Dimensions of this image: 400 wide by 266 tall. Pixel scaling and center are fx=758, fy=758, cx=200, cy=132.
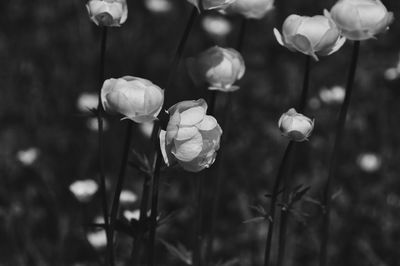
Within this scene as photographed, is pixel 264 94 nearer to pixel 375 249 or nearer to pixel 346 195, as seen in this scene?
pixel 346 195

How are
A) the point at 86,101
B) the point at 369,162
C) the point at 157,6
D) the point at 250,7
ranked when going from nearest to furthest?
the point at 250,7, the point at 369,162, the point at 86,101, the point at 157,6

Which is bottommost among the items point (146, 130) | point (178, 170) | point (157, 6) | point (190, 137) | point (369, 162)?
point (146, 130)

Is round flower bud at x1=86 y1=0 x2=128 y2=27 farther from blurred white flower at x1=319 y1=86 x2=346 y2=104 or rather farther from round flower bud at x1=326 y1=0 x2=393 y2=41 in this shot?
blurred white flower at x1=319 y1=86 x2=346 y2=104

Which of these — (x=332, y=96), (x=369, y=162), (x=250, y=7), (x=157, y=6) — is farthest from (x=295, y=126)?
(x=157, y=6)

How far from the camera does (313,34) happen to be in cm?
189

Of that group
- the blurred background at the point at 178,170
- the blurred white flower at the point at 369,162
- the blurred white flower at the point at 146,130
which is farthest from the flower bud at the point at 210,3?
the blurred white flower at the point at 146,130

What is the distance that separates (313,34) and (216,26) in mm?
2359

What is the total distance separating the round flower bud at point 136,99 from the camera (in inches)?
67.2

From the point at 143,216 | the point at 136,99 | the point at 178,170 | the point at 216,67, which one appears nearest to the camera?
the point at 136,99

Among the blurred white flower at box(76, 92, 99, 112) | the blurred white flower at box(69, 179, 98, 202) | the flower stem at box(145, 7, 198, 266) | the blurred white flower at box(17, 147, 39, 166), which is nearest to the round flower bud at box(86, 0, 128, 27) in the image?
the flower stem at box(145, 7, 198, 266)

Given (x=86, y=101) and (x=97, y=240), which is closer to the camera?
(x=97, y=240)

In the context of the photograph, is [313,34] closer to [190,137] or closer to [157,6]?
[190,137]

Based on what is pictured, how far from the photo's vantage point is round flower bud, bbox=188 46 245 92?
2.08 meters

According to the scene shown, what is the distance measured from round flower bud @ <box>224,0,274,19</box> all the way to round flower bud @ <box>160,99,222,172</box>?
56cm
